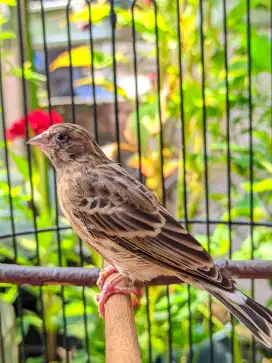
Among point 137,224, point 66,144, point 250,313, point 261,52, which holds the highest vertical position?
point 261,52

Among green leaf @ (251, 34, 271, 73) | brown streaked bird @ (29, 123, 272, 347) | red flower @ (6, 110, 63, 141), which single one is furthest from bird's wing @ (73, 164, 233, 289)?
green leaf @ (251, 34, 271, 73)

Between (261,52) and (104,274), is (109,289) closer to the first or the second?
(104,274)

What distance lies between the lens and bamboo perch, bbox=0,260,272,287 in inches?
37.5

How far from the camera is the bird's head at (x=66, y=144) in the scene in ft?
3.44

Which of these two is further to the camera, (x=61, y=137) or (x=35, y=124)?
(x=35, y=124)

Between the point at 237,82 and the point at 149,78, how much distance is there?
28 centimetres

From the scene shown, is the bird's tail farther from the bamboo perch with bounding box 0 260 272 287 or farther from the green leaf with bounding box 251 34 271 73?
the green leaf with bounding box 251 34 271 73

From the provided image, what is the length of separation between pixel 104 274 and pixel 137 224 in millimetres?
106

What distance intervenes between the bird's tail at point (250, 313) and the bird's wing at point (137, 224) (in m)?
0.03

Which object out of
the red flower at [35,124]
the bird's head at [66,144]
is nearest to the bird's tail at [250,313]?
the bird's head at [66,144]

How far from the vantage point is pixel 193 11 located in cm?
159

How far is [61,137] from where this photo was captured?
106 cm

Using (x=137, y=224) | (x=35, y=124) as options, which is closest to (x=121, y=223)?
(x=137, y=224)

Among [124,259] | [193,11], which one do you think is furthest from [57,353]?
[193,11]
